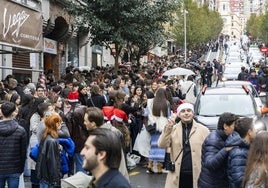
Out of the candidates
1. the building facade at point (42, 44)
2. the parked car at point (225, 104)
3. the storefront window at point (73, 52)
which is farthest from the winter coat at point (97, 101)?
the storefront window at point (73, 52)

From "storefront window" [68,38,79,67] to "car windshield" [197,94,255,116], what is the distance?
18.0m

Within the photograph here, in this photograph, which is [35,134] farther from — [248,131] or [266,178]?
[266,178]

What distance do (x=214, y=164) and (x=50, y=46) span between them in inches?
809

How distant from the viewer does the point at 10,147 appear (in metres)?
8.14

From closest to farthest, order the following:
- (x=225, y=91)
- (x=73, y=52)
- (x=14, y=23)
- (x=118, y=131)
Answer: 1. (x=118, y=131)
2. (x=14, y=23)
3. (x=225, y=91)
4. (x=73, y=52)

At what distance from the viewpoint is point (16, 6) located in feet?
36.0

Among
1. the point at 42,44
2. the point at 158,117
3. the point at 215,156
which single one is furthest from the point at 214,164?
the point at 42,44

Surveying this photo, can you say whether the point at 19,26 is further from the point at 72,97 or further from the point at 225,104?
the point at 225,104

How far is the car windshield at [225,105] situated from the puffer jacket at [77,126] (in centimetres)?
366

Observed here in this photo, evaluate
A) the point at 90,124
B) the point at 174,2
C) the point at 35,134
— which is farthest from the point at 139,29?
the point at 90,124

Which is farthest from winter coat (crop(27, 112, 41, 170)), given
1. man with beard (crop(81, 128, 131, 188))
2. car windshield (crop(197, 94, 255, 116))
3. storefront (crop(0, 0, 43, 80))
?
man with beard (crop(81, 128, 131, 188))

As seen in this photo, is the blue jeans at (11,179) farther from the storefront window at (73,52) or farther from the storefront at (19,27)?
the storefront window at (73,52)

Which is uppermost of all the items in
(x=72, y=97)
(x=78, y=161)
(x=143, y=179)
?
(x=72, y=97)

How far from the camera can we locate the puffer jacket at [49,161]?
8.05 m
